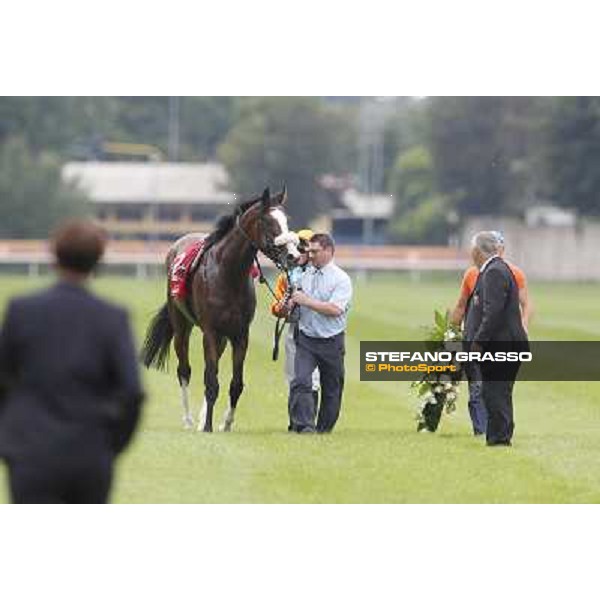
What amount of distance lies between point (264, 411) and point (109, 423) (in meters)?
12.0

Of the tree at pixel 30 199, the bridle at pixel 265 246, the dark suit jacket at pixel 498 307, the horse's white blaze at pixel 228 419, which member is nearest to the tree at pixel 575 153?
the tree at pixel 30 199

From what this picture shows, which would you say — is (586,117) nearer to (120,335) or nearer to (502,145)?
(502,145)

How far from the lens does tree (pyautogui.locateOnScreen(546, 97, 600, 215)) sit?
48.4 m

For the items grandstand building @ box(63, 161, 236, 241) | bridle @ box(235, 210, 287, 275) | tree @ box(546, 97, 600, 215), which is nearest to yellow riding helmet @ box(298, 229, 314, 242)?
bridle @ box(235, 210, 287, 275)

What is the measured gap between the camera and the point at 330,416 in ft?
62.1

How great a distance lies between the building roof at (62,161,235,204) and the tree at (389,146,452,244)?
331cm

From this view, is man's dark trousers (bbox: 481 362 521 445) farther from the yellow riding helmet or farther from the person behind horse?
the yellow riding helmet

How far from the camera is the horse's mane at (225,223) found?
18.5 metres

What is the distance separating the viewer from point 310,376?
18594 millimetres

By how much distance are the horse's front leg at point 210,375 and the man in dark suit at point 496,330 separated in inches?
92.9

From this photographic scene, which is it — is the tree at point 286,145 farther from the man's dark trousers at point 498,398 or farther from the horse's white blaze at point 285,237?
the man's dark trousers at point 498,398

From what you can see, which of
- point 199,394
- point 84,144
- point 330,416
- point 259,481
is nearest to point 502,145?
point 84,144

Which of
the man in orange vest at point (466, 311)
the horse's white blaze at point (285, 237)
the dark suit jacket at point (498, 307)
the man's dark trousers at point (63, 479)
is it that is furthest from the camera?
the man in orange vest at point (466, 311)

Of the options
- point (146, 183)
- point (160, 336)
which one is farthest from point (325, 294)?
point (146, 183)
